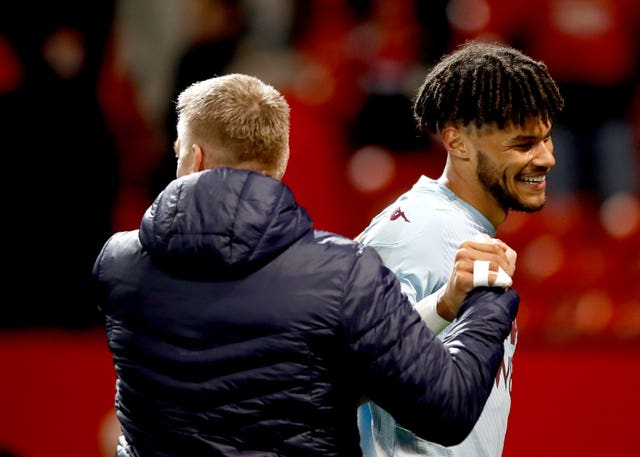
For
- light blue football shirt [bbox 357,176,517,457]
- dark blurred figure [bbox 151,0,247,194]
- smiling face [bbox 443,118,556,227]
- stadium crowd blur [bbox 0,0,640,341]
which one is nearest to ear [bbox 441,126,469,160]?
smiling face [bbox 443,118,556,227]

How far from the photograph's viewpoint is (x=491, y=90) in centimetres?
244

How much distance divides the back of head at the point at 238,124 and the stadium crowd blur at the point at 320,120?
111 inches

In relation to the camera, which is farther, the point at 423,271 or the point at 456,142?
the point at 456,142

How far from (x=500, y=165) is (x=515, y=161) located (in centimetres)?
3

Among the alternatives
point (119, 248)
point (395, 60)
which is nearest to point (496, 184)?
point (119, 248)

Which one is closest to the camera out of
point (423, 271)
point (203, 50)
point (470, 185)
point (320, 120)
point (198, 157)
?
point (198, 157)

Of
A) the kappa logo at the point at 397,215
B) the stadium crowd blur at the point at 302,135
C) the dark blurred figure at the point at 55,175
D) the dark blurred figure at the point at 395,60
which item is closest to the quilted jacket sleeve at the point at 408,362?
the kappa logo at the point at 397,215

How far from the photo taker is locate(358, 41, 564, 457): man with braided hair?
7.55ft

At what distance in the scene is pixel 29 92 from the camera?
488cm

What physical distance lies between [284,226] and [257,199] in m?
0.06

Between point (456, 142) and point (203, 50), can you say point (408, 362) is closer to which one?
point (456, 142)

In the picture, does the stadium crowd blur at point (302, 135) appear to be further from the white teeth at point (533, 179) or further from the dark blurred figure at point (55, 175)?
the white teeth at point (533, 179)

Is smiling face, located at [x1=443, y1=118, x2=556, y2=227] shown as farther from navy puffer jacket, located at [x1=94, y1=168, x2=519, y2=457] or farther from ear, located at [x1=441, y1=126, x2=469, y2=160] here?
navy puffer jacket, located at [x1=94, y1=168, x2=519, y2=457]

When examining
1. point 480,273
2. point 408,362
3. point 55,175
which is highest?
point 480,273
